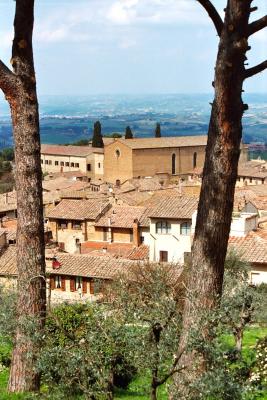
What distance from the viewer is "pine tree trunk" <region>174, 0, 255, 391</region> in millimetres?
4977

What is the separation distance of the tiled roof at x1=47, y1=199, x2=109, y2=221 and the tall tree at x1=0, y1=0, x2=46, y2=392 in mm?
29928

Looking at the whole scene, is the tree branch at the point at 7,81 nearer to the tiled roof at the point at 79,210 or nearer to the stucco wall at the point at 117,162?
the tiled roof at the point at 79,210

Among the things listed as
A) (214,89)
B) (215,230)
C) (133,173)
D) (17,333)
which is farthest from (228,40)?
(133,173)

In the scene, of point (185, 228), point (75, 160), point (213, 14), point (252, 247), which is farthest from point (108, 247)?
point (75, 160)

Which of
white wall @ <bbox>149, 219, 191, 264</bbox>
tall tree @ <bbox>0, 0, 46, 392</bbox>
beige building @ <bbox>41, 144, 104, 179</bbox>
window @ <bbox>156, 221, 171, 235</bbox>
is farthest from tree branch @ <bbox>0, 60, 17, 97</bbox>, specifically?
beige building @ <bbox>41, 144, 104, 179</bbox>

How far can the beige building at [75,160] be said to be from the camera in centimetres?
7625

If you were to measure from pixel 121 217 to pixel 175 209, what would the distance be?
531 centimetres

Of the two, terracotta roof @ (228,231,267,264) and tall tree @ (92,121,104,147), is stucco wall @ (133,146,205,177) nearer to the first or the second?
tall tree @ (92,121,104,147)

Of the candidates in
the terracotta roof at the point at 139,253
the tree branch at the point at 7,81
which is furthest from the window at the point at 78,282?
the tree branch at the point at 7,81

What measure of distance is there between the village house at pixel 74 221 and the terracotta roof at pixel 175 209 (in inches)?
234

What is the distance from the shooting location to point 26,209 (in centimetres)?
686

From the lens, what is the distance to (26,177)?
6.81m

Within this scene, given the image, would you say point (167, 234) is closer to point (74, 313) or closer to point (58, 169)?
point (74, 313)

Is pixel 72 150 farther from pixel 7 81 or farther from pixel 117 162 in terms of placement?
pixel 7 81
